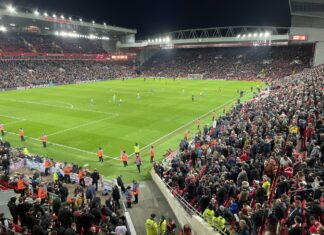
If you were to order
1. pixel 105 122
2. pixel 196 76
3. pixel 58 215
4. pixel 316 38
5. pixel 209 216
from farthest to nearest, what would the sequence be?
pixel 196 76 < pixel 316 38 < pixel 105 122 < pixel 58 215 < pixel 209 216

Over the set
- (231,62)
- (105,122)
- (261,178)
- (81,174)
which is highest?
(231,62)

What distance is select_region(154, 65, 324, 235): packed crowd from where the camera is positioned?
8.25m

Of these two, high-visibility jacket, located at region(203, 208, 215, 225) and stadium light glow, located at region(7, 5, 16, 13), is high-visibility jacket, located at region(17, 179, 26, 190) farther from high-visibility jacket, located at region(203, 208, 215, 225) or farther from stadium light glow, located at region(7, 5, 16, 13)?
stadium light glow, located at region(7, 5, 16, 13)

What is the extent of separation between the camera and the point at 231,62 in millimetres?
88000

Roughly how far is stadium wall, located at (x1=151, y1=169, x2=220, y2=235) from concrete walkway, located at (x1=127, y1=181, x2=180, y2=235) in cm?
25

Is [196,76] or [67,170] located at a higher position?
[196,76]

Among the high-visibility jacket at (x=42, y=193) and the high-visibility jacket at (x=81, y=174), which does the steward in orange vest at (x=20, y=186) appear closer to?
the high-visibility jacket at (x=42, y=193)

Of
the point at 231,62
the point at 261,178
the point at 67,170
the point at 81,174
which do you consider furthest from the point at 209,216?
the point at 231,62

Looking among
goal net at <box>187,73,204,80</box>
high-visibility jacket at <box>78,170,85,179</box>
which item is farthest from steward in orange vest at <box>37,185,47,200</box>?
goal net at <box>187,73,204,80</box>

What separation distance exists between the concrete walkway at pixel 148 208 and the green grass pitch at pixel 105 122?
2.38 meters

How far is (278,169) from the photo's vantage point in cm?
1189

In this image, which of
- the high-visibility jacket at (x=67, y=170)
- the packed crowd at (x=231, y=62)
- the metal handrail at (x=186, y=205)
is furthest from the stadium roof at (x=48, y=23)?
the metal handrail at (x=186, y=205)

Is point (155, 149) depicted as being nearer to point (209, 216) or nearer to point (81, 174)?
point (81, 174)

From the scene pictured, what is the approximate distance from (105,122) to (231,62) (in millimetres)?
65909
